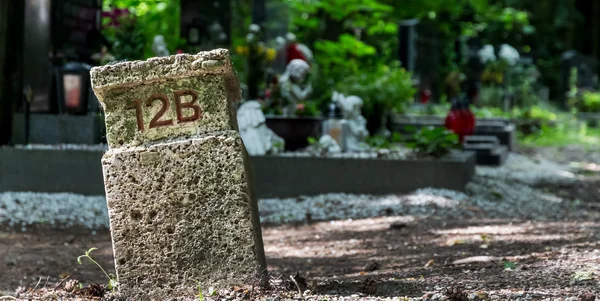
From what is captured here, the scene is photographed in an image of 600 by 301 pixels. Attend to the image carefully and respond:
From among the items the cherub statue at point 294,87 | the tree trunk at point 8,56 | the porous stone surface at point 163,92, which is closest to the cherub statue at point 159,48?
the cherub statue at point 294,87

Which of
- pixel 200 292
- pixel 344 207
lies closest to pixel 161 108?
pixel 200 292

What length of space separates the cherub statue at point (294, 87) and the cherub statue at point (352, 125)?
3.52ft

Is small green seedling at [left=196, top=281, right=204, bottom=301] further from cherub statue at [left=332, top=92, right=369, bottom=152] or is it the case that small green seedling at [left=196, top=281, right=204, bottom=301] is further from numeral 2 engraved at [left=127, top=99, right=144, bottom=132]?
Result: cherub statue at [left=332, top=92, right=369, bottom=152]

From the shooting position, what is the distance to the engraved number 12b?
416 centimetres

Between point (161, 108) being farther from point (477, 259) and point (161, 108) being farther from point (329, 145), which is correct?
point (329, 145)

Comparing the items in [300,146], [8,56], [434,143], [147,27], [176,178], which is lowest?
[300,146]

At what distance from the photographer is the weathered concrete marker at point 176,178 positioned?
4.11 metres

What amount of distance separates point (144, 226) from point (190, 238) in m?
0.21

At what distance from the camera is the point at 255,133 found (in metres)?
10.5

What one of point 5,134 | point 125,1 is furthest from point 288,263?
point 125,1

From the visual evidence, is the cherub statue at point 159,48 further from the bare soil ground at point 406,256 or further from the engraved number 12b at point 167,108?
the engraved number 12b at point 167,108

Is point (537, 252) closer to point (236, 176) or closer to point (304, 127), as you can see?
point (236, 176)

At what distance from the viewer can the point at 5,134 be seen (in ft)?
34.8

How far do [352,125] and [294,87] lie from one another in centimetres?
163
